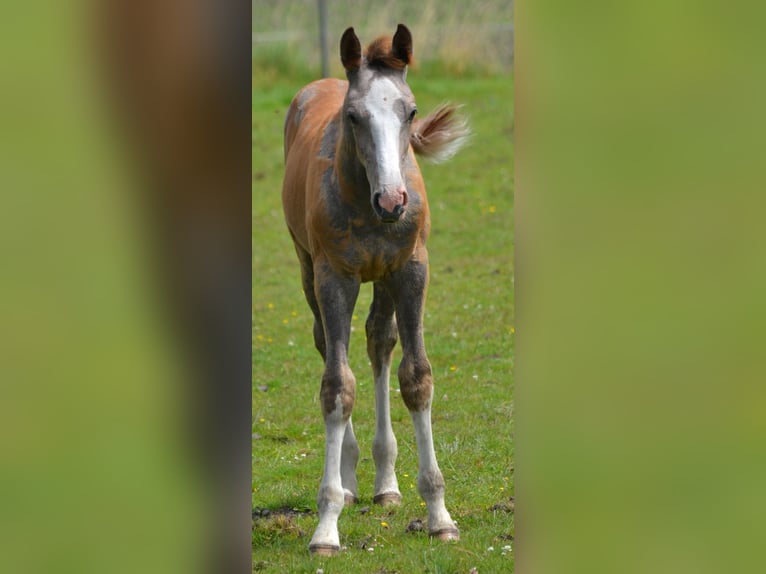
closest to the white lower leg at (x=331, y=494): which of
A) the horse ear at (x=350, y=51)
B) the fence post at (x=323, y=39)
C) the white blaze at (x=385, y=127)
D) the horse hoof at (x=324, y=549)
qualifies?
the horse hoof at (x=324, y=549)

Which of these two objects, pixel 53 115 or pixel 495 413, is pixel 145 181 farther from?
pixel 495 413

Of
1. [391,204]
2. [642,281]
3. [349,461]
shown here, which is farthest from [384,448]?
[642,281]

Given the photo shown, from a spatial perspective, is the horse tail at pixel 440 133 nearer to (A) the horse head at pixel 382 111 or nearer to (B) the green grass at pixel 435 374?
(A) the horse head at pixel 382 111

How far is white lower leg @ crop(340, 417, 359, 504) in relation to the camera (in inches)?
221

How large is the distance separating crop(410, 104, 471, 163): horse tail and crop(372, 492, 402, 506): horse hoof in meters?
1.88

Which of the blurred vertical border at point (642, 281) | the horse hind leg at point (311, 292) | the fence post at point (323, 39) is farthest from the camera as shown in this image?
the fence post at point (323, 39)

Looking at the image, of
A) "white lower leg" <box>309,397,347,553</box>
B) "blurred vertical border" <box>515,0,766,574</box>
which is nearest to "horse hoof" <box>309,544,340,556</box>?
"white lower leg" <box>309,397,347,553</box>

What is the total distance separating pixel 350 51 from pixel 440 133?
4.82 feet

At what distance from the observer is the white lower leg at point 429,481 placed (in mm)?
4859

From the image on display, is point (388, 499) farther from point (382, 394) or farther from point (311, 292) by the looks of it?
point (311, 292)

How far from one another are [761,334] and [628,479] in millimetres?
294

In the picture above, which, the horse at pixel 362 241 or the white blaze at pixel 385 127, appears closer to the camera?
the white blaze at pixel 385 127

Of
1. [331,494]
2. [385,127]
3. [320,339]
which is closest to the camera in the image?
[385,127]

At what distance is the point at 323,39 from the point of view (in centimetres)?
1404
